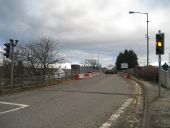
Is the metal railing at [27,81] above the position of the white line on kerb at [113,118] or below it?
above

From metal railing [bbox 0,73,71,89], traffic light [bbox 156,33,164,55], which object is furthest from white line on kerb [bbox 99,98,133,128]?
metal railing [bbox 0,73,71,89]

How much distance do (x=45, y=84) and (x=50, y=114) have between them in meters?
22.8

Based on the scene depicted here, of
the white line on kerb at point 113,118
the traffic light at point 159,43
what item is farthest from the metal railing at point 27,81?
the white line on kerb at point 113,118

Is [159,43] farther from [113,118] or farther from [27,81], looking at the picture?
[27,81]

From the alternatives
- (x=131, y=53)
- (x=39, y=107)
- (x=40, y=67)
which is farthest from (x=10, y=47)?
(x=131, y=53)

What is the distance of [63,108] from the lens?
1608cm

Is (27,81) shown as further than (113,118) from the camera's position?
Yes

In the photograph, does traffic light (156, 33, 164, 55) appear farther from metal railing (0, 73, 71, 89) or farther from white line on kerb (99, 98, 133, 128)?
metal railing (0, 73, 71, 89)

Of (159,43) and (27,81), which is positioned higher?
(159,43)

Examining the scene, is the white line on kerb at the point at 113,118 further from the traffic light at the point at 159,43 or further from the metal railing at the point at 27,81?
the metal railing at the point at 27,81

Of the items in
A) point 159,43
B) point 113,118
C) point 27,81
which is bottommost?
point 113,118

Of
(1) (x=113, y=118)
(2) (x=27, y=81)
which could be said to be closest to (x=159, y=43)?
(1) (x=113, y=118)

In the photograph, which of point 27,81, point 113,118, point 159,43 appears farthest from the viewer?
point 27,81

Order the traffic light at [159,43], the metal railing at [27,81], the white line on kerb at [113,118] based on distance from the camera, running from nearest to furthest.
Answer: the white line on kerb at [113,118] → the traffic light at [159,43] → the metal railing at [27,81]
